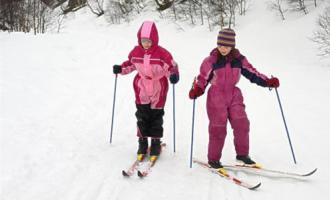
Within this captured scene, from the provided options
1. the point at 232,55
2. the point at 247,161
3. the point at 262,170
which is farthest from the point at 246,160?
the point at 232,55

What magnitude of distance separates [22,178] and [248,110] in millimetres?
5414

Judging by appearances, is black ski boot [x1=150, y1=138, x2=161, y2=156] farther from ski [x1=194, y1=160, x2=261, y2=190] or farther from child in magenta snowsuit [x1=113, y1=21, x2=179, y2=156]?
ski [x1=194, y1=160, x2=261, y2=190]

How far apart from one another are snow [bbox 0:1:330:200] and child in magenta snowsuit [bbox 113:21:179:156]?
0.44 meters

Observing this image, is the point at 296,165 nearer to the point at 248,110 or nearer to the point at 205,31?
the point at 248,110

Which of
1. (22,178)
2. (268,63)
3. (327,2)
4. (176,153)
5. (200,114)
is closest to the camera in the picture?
(22,178)

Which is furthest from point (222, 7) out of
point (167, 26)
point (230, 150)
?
point (230, 150)

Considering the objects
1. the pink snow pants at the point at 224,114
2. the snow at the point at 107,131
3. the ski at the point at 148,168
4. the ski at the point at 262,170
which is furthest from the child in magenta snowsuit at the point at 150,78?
the ski at the point at 262,170

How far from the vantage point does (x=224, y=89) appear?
5.12m

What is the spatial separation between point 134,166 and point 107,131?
1747 millimetres

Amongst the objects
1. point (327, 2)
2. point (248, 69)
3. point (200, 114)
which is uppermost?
point (327, 2)

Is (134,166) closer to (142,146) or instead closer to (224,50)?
(142,146)

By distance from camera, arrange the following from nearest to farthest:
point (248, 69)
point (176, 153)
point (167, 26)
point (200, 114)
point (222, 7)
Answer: point (248, 69)
point (176, 153)
point (200, 114)
point (222, 7)
point (167, 26)

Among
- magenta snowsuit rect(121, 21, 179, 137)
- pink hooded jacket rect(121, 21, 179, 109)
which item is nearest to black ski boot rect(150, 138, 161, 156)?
magenta snowsuit rect(121, 21, 179, 137)

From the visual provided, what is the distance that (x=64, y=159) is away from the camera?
5410 millimetres
